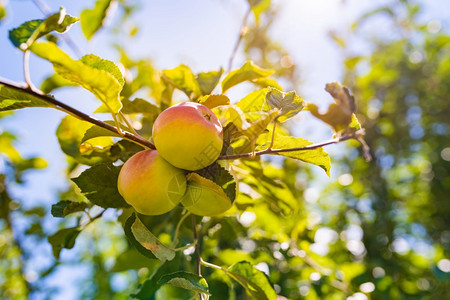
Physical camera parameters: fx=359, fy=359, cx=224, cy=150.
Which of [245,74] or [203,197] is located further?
[245,74]

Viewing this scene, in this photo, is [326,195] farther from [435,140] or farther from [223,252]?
[223,252]

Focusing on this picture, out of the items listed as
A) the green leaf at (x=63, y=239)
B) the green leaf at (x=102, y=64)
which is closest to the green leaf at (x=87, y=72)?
the green leaf at (x=102, y=64)

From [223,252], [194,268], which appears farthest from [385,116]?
[194,268]

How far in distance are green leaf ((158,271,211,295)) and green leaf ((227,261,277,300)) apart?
191mm

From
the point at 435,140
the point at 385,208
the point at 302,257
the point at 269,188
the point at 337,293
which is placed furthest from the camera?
the point at 435,140

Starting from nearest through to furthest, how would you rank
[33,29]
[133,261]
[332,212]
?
[33,29]
[133,261]
[332,212]

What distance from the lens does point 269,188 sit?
1167 millimetres

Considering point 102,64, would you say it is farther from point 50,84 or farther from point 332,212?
point 332,212

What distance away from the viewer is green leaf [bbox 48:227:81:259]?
1.03 m

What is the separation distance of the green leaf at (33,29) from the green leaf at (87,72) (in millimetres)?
18

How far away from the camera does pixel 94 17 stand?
1073 mm

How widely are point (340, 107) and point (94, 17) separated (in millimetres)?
763

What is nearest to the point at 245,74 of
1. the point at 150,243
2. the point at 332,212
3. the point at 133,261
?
the point at 150,243

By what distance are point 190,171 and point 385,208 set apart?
7.37 ft
